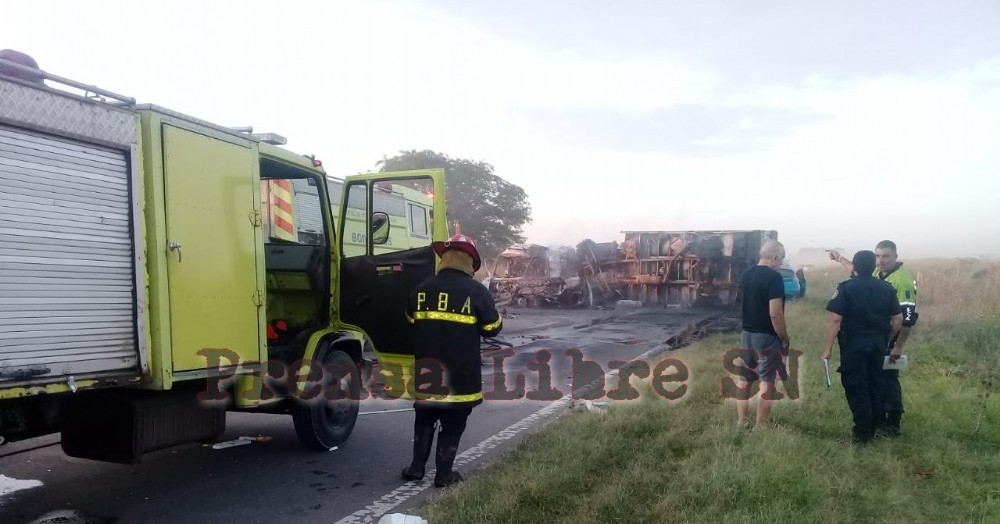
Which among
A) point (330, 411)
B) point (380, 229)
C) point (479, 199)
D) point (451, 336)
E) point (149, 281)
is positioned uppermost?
point (479, 199)

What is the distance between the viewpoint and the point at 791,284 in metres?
21.5

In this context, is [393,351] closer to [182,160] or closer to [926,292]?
[182,160]

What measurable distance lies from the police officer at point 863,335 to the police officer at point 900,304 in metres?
0.10

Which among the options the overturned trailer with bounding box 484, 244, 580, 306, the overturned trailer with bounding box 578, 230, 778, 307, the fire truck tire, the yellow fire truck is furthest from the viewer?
the overturned trailer with bounding box 484, 244, 580, 306

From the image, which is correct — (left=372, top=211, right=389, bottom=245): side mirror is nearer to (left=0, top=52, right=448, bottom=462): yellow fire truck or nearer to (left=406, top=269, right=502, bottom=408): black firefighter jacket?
(left=0, top=52, right=448, bottom=462): yellow fire truck

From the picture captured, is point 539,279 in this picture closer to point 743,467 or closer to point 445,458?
point 445,458

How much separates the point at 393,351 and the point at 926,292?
17.8 meters

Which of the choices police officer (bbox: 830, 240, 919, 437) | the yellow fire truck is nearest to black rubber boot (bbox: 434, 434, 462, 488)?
the yellow fire truck

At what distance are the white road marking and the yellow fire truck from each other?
97 centimetres

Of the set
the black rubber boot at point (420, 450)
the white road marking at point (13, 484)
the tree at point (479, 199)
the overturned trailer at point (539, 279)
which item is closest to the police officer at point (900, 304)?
the black rubber boot at point (420, 450)

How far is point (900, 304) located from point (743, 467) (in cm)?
305

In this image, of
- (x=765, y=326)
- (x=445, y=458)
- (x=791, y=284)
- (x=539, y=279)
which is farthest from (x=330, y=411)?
(x=791, y=284)

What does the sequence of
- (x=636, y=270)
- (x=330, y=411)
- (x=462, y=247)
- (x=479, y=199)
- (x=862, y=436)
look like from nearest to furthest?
(x=462, y=247)
(x=862, y=436)
(x=330, y=411)
(x=636, y=270)
(x=479, y=199)

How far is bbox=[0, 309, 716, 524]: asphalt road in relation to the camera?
4418mm
